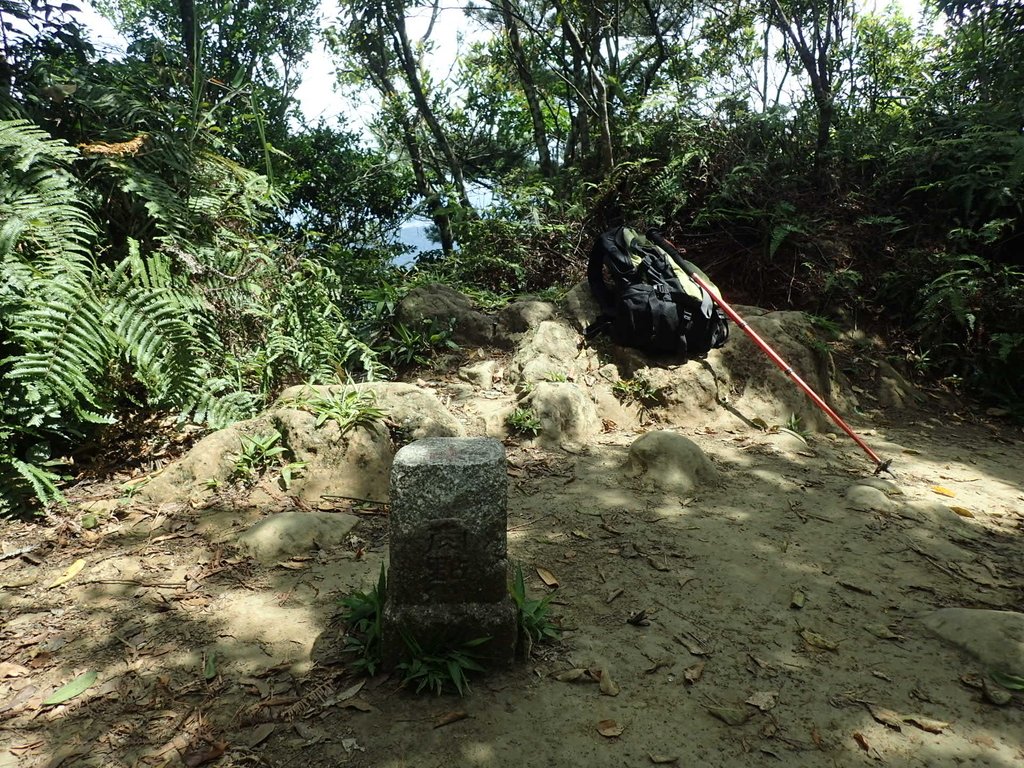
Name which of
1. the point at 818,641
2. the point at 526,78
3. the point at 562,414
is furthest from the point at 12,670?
the point at 526,78

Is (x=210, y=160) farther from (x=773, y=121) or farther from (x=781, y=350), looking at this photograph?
(x=773, y=121)

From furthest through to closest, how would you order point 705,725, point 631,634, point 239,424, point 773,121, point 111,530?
A: point 773,121, point 239,424, point 111,530, point 631,634, point 705,725

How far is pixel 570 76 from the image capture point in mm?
9406

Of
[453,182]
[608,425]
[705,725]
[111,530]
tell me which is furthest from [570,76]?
[705,725]

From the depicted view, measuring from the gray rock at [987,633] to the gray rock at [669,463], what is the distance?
1633 millimetres

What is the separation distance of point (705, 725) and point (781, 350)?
464 cm

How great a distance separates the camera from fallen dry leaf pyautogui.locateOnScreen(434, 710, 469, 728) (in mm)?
2297

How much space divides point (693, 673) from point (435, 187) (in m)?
10.2

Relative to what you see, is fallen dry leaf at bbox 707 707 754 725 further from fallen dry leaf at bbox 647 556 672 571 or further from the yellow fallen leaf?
the yellow fallen leaf

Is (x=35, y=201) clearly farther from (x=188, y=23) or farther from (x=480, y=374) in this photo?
(x=188, y=23)

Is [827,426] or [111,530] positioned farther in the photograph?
[827,426]

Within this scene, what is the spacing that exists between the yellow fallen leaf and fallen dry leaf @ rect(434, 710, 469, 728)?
7.14 feet

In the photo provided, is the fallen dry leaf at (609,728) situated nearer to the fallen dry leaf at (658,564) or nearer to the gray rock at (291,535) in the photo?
the fallen dry leaf at (658,564)

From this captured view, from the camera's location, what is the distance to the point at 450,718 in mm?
2314
